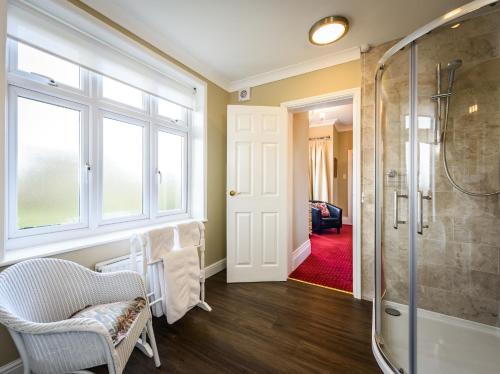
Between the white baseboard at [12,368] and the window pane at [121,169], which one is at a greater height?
the window pane at [121,169]

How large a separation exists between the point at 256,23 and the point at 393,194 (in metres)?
1.82

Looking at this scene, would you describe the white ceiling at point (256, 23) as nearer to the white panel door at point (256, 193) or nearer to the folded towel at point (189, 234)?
the white panel door at point (256, 193)

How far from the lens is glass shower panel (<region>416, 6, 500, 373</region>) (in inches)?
61.9

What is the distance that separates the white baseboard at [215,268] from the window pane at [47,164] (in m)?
1.49

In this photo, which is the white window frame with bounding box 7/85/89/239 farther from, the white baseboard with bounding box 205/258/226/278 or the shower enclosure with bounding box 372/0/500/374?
the shower enclosure with bounding box 372/0/500/374

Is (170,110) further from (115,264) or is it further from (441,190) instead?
(441,190)

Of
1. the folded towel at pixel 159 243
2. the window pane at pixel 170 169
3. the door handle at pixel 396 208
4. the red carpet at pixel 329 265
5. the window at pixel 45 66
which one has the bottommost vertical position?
the red carpet at pixel 329 265

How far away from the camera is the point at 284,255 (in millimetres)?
2529

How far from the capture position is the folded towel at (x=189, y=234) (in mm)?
1828

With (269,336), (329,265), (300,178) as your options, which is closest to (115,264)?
(269,336)

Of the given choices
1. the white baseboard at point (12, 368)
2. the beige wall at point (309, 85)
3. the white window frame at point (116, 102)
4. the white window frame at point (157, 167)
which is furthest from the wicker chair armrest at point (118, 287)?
the beige wall at point (309, 85)

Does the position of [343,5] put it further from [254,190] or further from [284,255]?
[284,255]

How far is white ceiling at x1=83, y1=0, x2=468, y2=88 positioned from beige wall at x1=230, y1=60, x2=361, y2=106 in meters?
0.17

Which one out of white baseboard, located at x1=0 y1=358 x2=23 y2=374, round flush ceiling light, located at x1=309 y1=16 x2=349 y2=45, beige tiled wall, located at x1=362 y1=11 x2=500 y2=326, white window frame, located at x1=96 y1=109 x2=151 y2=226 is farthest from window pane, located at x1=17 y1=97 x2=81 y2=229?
beige tiled wall, located at x1=362 y1=11 x2=500 y2=326
